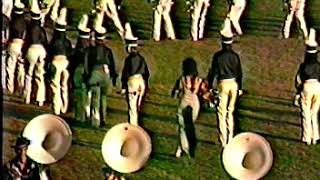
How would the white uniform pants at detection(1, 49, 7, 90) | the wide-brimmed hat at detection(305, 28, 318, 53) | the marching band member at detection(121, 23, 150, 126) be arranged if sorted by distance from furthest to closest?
the white uniform pants at detection(1, 49, 7, 90)
the marching band member at detection(121, 23, 150, 126)
the wide-brimmed hat at detection(305, 28, 318, 53)

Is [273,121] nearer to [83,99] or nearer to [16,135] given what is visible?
[83,99]

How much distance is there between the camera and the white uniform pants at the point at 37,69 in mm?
1473

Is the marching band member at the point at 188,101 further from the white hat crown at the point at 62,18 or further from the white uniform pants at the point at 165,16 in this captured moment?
the white hat crown at the point at 62,18

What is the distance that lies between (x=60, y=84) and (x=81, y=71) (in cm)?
5

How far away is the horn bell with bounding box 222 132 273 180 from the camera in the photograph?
1.32 m

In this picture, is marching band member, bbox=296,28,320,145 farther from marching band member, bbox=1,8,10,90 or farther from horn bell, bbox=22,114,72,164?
marching band member, bbox=1,8,10,90

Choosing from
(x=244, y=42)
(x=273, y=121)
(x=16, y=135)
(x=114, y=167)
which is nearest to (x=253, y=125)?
(x=273, y=121)

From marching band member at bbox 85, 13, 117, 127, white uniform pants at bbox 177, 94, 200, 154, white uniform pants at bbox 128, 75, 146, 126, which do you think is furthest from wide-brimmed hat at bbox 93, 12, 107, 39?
white uniform pants at bbox 177, 94, 200, 154

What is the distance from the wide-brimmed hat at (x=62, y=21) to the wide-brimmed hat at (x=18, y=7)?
9cm

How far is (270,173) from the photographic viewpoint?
4.35 feet

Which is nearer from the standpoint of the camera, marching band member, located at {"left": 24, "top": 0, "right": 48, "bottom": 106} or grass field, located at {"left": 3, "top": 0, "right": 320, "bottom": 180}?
grass field, located at {"left": 3, "top": 0, "right": 320, "bottom": 180}

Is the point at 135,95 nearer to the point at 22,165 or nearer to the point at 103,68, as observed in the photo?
the point at 103,68

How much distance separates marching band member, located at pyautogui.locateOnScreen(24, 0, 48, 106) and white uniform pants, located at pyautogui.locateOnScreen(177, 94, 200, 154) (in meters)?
0.29

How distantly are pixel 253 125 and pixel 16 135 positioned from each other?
49cm
